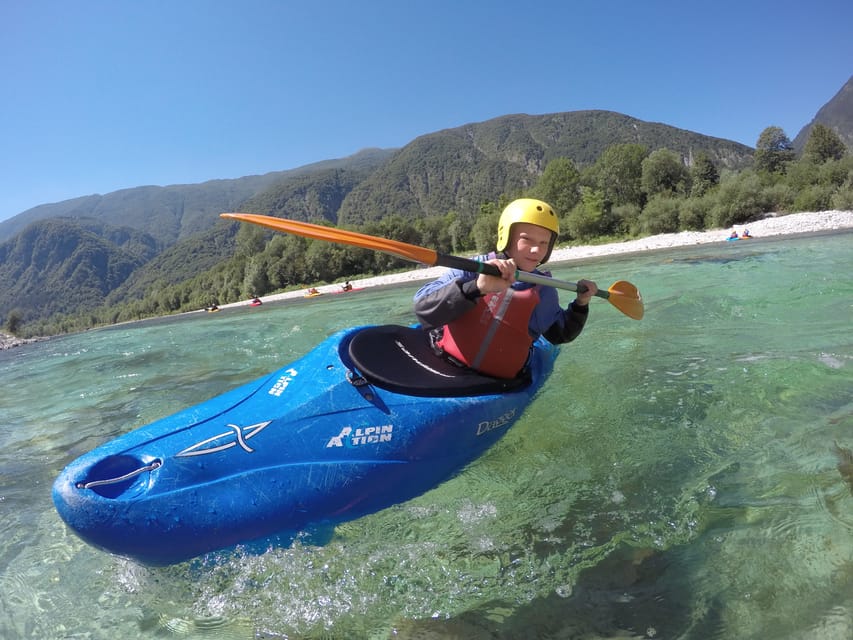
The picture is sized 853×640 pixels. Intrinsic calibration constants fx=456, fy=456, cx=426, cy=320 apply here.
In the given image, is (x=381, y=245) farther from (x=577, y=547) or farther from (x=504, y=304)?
(x=577, y=547)

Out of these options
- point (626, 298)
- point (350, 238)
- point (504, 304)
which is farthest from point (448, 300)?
point (626, 298)

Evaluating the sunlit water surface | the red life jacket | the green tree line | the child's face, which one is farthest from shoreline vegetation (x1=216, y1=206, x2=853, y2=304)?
the child's face

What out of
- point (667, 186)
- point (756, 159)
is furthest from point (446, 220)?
point (756, 159)

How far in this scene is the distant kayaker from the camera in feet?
9.62

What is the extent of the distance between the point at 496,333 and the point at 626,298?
2.11m

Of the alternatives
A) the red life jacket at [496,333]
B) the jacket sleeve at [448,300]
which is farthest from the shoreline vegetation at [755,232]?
the jacket sleeve at [448,300]

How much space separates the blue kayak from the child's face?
92 centimetres

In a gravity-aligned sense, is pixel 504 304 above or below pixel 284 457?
above

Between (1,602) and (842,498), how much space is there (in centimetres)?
491

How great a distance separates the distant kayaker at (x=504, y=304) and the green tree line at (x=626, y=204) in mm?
35954

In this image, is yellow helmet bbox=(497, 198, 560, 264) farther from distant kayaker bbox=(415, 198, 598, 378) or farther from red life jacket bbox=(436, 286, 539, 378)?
red life jacket bbox=(436, 286, 539, 378)

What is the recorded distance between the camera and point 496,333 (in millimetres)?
3344

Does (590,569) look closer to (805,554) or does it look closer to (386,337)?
(805,554)

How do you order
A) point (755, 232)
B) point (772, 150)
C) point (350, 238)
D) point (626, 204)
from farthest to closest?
point (772, 150), point (626, 204), point (755, 232), point (350, 238)
